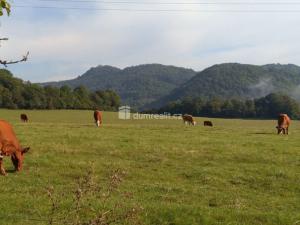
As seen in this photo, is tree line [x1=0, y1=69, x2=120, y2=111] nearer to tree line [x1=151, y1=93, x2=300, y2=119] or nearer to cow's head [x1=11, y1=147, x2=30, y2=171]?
tree line [x1=151, y1=93, x2=300, y2=119]

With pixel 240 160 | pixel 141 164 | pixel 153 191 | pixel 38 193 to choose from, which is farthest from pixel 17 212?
pixel 240 160

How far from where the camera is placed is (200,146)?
23.5 m

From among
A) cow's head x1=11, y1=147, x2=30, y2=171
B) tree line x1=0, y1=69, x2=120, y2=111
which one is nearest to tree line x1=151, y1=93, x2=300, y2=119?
tree line x1=0, y1=69, x2=120, y2=111

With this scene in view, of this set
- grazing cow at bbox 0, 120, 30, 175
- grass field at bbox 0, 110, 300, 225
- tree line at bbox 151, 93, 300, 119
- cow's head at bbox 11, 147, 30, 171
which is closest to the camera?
grass field at bbox 0, 110, 300, 225

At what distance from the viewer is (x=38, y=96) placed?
10506 centimetres

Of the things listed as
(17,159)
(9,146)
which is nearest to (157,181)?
(17,159)

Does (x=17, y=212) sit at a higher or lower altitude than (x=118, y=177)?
lower

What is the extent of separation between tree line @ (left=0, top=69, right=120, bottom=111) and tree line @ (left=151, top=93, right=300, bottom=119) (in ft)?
98.0

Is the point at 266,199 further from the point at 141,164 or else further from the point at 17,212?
the point at 17,212

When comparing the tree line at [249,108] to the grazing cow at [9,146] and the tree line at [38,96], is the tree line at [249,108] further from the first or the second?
the grazing cow at [9,146]

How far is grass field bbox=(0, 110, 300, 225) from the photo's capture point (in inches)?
A: 417

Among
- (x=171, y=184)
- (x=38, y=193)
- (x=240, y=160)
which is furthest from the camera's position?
(x=240, y=160)

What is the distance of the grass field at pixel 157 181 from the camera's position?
34.8ft

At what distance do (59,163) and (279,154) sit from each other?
10635 millimetres
